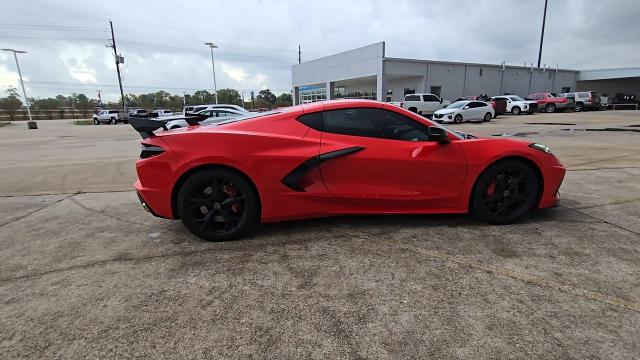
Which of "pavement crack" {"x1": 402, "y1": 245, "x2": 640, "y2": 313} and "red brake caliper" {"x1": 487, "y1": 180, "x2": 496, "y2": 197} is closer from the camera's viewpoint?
"pavement crack" {"x1": 402, "y1": 245, "x2": 640, "y2": 313}

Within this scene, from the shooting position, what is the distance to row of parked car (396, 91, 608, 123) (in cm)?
2005

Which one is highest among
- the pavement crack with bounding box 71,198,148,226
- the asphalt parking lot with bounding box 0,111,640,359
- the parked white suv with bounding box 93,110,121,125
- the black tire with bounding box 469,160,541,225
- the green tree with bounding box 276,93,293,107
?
the green tree with bounding box 276,93,293,107

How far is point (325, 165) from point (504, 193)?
1.92 m

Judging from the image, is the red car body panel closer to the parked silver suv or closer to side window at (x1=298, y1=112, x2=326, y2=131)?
side window at (x1=298, y1=112, x2=326, y2=131)

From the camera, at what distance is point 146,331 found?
205 cm

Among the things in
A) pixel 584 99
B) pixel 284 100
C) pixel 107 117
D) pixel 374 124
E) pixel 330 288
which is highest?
pixel 284 100

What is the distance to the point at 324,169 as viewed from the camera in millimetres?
3299

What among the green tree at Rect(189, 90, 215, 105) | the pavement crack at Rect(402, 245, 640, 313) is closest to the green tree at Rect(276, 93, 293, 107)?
the green tree at Rect(189, 90, 215, 105)

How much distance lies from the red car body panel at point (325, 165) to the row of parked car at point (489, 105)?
57.3ft

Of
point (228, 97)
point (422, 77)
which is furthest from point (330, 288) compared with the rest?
point (228, 97)

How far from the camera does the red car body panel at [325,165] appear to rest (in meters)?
3.21

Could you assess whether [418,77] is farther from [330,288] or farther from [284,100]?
[284,100]

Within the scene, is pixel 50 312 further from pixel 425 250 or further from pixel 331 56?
pixel 331 56

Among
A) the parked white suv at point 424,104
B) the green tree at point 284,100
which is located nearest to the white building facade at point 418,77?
the parked white suv at point 424,104
